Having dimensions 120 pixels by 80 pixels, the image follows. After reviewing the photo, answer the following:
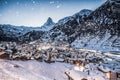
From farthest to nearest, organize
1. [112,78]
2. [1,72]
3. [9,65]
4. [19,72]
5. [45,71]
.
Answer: [45,71] < [9,65] < [19,72] < [1,72] < [112,78]

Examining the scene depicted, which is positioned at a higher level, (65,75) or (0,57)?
(0,57)

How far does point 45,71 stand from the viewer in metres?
30.2

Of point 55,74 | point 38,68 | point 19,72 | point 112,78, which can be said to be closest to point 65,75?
point 55,74

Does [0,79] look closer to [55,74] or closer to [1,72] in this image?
[1,72]

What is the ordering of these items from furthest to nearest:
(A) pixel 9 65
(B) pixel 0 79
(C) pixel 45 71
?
(C) pixel 45 71
(A) pixel 9 65
(B) pixel 0 79

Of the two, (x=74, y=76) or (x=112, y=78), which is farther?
(x=74, y=76)

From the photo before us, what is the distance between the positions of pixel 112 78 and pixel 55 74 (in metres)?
12.7

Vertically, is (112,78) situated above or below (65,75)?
above

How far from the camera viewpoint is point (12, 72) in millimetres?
24547

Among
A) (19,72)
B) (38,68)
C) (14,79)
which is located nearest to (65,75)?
(38,68)

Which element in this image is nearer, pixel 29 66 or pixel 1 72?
pixel 1 72

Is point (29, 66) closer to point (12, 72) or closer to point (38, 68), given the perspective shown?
point (38, 68)

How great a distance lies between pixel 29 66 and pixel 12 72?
588 centimetres

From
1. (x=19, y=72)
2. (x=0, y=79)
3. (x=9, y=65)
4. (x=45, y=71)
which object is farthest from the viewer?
(x=45, y=71)
